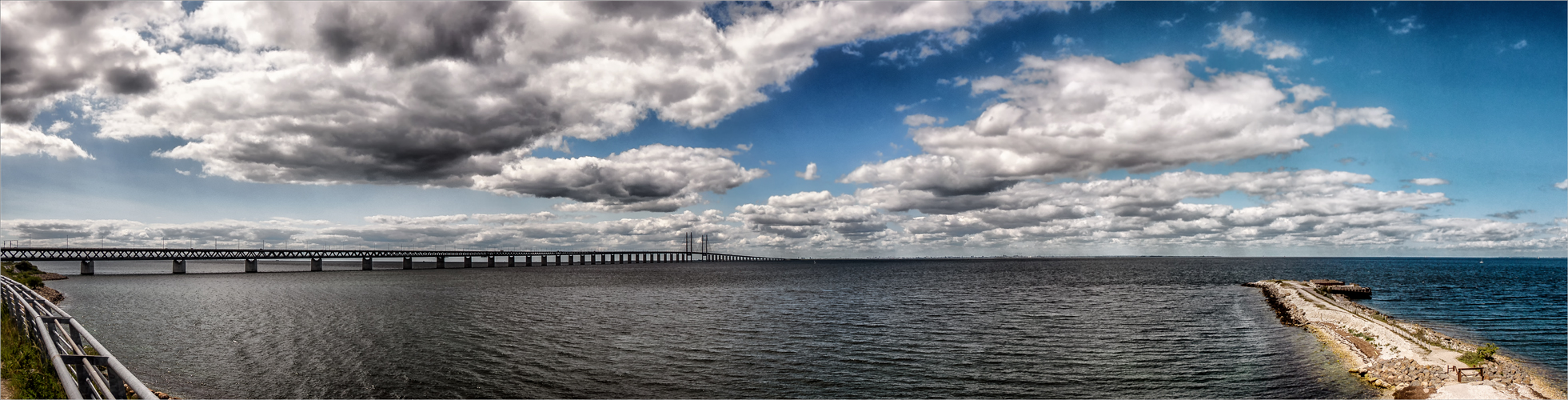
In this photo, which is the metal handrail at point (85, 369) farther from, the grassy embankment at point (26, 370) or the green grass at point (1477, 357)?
the green grass at point (1477, 357)

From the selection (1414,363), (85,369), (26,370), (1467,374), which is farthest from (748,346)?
(1467,374)

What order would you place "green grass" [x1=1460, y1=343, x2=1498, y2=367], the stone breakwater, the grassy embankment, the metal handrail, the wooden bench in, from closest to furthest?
the metal handrail < the grassy embankment < the stone breakwater < the wooden bench < "green grass" [x1=1460, y1=343, x2=1498, y2=367]

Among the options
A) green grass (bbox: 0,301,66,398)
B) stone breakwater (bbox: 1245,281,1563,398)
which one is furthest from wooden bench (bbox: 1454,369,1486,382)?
green grass (bbox: 0,301,66,398)

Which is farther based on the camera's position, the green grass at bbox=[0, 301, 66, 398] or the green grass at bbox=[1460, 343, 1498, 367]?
the green grass at bbox=[1460, 343, 1498, 367]

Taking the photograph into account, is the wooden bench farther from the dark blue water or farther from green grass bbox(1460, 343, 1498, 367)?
the dark blue water

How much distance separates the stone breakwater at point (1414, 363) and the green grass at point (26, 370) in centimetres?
4185

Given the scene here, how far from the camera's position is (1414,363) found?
30.5 metres

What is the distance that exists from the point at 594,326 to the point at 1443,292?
111m

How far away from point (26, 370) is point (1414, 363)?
1928 inches

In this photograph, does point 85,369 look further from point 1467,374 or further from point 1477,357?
point 1477,357

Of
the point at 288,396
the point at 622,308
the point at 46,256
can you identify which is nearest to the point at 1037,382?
the point at 288,396

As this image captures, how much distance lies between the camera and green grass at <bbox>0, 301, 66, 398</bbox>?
53.3 feet

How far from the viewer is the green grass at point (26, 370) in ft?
53.3

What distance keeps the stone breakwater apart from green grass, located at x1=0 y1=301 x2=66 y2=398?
41851 millimetres
